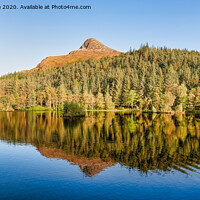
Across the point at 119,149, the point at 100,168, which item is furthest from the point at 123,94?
the point at 100,168

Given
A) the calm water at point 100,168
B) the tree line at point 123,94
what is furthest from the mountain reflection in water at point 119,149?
the tree line at point 123,94

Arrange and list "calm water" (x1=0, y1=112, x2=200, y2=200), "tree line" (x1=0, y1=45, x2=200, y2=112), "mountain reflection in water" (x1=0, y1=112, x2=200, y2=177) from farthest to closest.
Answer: "tree line" (x1=0, y1=45, x2=200, y2=112) → "mountain reflection in water" (x1=0, y1=112, x2=200, y2=177) → "calm water" (x1=0, y1=112, x2=200, y2=200)

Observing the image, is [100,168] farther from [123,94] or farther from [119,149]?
[123,94]

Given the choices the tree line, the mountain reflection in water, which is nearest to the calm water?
the mountain reflection in water

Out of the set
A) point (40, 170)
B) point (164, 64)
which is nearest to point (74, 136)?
point (40, 170)

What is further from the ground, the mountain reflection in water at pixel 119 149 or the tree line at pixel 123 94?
the tree line at pixel 123 94

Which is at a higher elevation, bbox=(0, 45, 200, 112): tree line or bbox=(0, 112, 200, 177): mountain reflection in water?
bbox=(0, 45, 200, 112): tree line

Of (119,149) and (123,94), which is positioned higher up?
(123,94)

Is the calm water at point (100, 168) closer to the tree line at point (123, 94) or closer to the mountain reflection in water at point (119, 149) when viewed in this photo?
the mountain reflection in water at point (119, 149)

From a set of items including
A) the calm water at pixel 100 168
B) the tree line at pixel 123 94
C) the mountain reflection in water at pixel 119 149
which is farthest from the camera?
the tree line at pixel 123 94

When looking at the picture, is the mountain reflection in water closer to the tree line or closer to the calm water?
the calm water

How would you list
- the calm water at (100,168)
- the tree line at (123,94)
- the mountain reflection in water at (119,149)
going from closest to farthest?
the calm water at (100,168) → the mountain reflection in water at (119,149) → the tree line at (123,94)

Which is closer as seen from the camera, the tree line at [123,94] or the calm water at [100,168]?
the calm water at [100,168]

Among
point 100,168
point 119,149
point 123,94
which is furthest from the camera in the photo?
point 123,94
